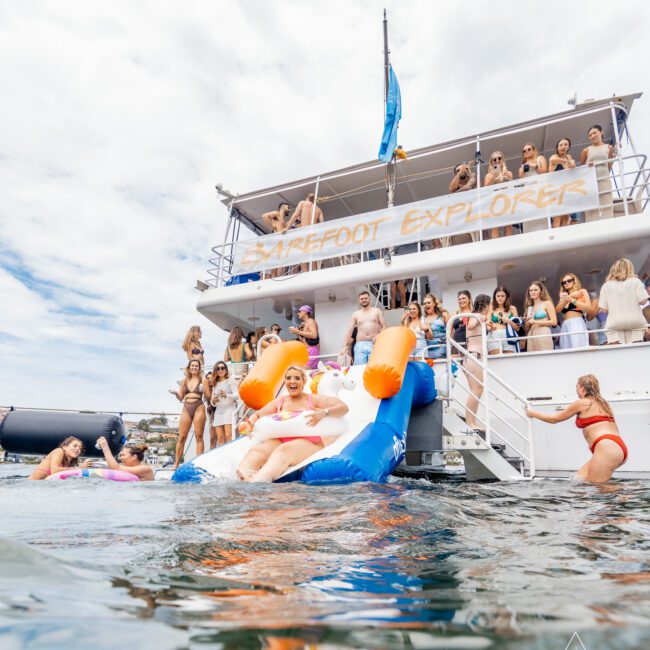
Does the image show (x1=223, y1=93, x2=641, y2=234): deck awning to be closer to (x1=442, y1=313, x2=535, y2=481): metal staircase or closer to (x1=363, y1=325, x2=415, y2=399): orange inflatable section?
(x1=442, y1=313, x2=535, y2=481): metal staircase

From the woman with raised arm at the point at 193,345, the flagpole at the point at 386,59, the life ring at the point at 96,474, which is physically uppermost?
the flagpole at the point at 386,59

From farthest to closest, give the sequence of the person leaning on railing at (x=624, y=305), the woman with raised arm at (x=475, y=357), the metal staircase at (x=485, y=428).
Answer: the woman with raised arm at (x=475, y=357) < the person leaning on railing at (x=624, y=305) < the metal staircase at (x=485, y=428)

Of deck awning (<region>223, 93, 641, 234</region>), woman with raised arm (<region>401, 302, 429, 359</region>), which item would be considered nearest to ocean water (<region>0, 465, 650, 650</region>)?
woman with raised arm (<region>401, 302, 429, 359</region>)

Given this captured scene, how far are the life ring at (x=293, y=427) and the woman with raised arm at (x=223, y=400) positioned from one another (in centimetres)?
275

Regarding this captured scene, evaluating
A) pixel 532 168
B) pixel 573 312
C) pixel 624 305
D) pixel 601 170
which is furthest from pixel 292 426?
pixel 601 170

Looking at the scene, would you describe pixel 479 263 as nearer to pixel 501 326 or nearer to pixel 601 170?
pixel 501 326

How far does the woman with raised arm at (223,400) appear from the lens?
6.99m

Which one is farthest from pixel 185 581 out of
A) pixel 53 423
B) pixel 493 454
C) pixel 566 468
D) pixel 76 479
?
pixel 53 423

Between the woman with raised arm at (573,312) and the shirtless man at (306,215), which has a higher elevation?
the shirtless man at (306,215)

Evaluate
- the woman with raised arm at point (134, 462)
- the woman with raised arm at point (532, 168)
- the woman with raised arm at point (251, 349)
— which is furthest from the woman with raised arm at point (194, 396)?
the woman with raised arm at point (532, 168)

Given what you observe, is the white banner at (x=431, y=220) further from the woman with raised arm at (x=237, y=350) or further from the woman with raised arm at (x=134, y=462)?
the woman with raised arm at (x=134, y=462)

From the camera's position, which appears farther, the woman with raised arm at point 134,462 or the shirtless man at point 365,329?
the shirtless man at point 365,329

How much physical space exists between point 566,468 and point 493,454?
1160 mm

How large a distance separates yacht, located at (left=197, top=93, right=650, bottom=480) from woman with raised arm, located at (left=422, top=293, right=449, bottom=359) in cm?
21
